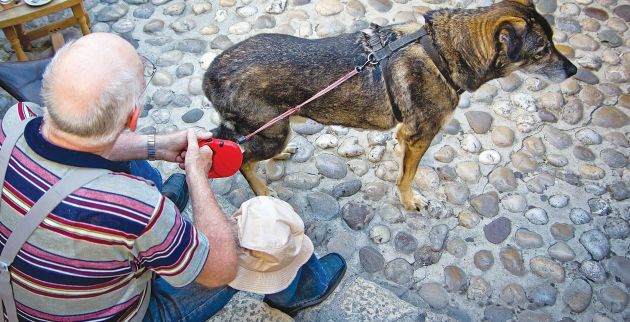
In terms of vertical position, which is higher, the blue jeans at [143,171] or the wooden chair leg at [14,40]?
the blue jeans at [143,171]

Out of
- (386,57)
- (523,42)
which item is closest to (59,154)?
(386,57)

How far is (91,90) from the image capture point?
7.04 ft

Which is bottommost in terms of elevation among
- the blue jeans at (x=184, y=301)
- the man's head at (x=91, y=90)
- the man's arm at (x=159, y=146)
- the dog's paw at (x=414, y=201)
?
the dog's paw at (x=414, y=201)

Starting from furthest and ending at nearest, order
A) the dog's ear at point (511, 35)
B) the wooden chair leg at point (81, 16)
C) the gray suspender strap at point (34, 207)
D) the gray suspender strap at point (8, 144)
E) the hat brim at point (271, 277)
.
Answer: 1. the wooden chair leg at point (81, 16)
2. the dog's ear at point (511, 35)
3. the hat brim at point (271, 277)
4. the gray suspender strap at point (8, 144)
5. the gray suspender strap at point (34, 207)

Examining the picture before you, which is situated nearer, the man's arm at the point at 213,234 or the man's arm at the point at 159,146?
the man's arm at the point at 213,234

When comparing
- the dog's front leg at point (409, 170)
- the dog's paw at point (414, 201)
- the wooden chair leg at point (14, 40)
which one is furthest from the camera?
the wooden chair leg at point (14, 40)

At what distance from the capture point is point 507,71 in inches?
159

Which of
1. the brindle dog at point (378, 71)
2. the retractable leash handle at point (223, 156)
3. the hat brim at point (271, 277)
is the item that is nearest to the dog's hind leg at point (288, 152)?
the brindle dog at point (378, 71)

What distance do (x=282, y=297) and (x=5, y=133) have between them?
1736 mm

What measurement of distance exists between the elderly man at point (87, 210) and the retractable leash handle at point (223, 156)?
0.69 meters

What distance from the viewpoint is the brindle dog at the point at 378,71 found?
3756mm

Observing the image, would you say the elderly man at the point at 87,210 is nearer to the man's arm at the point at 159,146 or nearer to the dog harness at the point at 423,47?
the man's arm at the point at 159,146

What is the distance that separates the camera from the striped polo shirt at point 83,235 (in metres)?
2.13

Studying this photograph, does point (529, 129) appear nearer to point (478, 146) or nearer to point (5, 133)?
point (478, 146)
